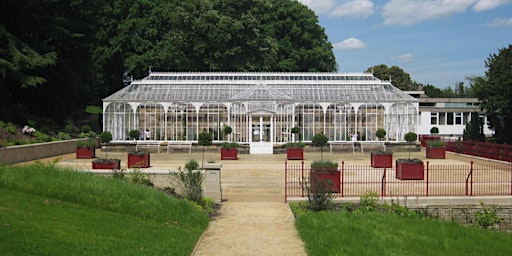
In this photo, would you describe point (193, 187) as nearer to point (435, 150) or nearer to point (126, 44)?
point (435, 150)

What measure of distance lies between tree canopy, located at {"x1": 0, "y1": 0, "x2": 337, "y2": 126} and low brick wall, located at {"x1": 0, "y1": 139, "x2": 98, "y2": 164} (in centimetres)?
365

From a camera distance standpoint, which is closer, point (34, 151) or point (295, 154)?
point (34, 151)

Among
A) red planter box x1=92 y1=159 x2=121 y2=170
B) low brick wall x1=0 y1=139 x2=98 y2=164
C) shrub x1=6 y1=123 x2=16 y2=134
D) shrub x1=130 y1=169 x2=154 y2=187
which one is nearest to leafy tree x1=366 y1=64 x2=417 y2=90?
low brick wall x1=0 y1=139 x2=98 y2=164

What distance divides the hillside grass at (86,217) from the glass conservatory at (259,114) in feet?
71.6

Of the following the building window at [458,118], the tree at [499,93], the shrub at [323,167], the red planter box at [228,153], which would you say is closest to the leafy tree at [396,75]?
the building window at [458,118]

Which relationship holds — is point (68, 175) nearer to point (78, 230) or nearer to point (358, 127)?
point (78, 230)

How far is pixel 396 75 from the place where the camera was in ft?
281

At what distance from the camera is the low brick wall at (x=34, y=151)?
23047 mm

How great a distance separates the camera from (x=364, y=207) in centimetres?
1301

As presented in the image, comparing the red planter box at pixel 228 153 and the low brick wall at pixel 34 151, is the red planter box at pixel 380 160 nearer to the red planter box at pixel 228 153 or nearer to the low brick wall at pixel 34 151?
the red planter box at pixel 228 153

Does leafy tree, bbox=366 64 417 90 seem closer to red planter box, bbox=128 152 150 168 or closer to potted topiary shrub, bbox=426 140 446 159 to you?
potted topiary shrub, bbox=426 140 446 159

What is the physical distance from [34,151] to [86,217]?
1818 cm

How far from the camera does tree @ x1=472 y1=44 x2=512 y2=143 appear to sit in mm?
33562

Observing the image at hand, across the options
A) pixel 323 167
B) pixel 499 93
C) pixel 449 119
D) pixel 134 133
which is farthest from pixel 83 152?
pixel 449 119
